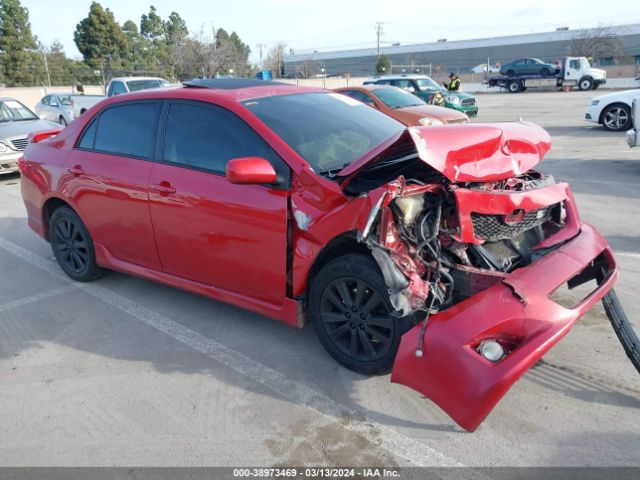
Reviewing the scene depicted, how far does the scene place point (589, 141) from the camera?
39.9 ft

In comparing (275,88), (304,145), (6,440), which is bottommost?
(6,440)

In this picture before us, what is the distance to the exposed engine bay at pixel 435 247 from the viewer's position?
2799 mm

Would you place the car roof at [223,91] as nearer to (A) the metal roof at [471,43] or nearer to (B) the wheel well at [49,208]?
(B) the wheel well at [49,208]

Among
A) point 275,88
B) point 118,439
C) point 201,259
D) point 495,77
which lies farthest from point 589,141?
point 495,77

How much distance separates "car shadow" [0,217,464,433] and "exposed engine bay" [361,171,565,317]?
0.69 metres

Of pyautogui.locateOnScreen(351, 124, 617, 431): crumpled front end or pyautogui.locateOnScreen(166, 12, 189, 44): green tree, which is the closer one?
pyautogui.locateOnScreen(351, 124, 617, 431): crumpled front end

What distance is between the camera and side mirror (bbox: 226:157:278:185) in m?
3.13

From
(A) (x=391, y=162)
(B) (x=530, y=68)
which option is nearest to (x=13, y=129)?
(A) (x=391, y=162)

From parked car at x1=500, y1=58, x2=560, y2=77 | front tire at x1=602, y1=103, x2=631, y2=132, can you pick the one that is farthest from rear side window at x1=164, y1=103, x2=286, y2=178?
parked car at x1=500, y1=58, x2=560, y2=77

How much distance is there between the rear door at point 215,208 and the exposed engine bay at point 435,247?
74 cm

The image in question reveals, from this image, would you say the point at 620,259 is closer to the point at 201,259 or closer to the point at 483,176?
the point at 483,176

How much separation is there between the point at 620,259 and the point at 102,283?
500 cm

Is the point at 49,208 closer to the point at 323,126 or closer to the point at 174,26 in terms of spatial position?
the point at 323,126

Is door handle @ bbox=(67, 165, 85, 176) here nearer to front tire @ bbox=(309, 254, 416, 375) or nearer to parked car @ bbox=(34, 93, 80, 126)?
front tire @ bbox=(309, 254, 416, 375)
